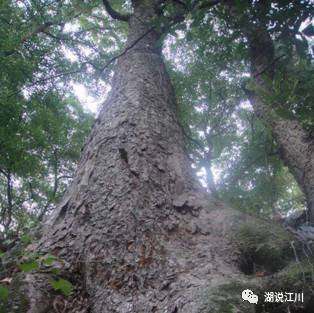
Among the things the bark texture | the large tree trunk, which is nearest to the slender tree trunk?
the bark texture

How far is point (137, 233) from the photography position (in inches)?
87.7

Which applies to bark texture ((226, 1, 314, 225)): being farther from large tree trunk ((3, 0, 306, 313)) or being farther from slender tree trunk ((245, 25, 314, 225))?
large tree trunk ((3, 0, 306, 313))

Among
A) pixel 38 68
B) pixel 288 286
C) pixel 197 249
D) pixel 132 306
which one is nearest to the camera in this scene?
pixel 288 286

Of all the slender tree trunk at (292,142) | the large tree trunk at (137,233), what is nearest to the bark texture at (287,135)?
the slender tree trunk at (292,142)

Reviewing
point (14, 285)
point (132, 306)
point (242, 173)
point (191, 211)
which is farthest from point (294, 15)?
point (242, 173)

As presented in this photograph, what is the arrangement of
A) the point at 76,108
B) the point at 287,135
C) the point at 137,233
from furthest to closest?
the point at 76,108 → the point at 287,135 → the point at 137,233

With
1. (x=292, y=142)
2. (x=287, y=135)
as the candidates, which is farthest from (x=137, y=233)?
(x=287, y=135)

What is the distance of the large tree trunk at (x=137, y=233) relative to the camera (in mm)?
1860

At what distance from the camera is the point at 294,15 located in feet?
9.37

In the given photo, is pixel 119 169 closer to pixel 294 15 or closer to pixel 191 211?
pixel 191 211

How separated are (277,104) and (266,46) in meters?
3.05

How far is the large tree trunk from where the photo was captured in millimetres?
1860

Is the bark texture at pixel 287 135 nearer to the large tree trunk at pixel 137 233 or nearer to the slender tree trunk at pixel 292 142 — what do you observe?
the slender tree trunk at pixel 292 142

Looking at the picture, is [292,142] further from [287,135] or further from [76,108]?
[76,108]
